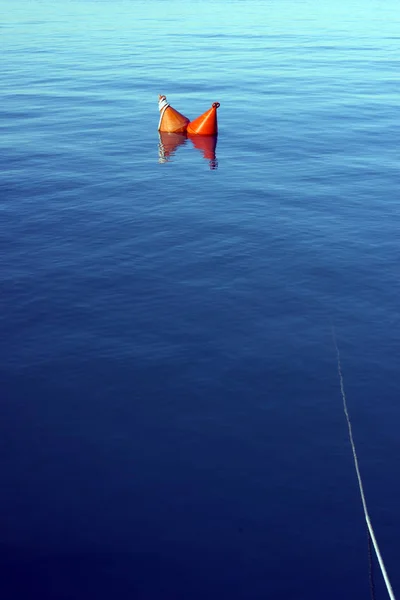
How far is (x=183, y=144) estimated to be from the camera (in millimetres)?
41750

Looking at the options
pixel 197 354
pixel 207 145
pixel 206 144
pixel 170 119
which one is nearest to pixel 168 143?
pixel 170 119

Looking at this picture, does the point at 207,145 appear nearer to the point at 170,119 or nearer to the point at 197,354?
the point at 170,119

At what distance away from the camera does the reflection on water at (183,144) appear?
38.9 m

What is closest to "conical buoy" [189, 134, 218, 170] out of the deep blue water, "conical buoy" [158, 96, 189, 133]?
the deep blue water

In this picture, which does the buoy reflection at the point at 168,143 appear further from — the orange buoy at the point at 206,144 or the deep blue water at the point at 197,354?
the orange buoy at the point at 206,144

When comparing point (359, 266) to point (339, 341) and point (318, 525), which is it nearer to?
point (339, 341)

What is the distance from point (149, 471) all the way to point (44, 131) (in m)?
32.1

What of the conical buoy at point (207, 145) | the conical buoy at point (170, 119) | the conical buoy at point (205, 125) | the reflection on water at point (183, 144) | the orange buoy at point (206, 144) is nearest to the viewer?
the conical buoy at point (207, 145)

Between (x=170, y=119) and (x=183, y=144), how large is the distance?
2113 millimetres

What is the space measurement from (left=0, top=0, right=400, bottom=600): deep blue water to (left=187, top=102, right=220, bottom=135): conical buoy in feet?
3.63

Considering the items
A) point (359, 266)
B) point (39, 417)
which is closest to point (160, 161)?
point (359, 266)

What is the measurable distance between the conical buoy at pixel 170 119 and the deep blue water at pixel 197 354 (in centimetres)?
113

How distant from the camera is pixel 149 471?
52.7 ft

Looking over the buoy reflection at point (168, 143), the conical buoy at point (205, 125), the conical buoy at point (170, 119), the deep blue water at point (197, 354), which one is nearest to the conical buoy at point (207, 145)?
the conical buoy at point (205, 125)
